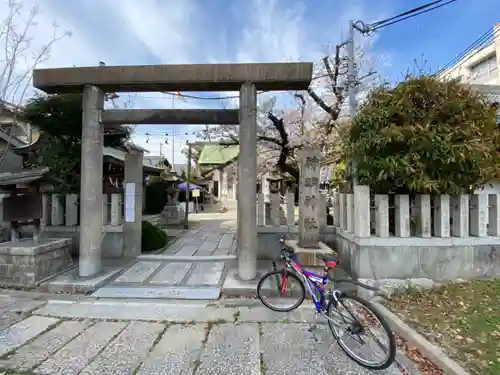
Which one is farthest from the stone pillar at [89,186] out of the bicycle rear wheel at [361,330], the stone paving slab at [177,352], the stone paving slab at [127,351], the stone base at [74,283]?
the bicycle rear wheel at [361,330]

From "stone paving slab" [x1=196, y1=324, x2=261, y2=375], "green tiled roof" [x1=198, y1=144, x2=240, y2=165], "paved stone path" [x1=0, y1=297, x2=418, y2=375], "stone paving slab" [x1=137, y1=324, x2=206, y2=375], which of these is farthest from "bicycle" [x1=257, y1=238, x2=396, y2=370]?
"green tiled roof" [x1=198, y1=144, x2=240, y2=165]

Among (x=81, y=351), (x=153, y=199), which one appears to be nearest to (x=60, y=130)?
(x=81, y=351)

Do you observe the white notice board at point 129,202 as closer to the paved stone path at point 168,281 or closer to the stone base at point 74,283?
the paved stone path at point 168,281

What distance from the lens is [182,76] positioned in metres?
5.56

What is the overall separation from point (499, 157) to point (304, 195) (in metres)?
3.57

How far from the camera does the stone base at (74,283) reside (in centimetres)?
523

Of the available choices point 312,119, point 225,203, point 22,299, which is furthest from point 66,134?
point 225,203

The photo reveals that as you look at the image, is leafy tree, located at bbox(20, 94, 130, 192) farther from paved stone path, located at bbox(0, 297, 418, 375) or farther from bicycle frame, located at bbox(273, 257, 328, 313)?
bicycle frame, located at bbox(273, 257, 328, 313)

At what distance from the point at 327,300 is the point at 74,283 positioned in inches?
171

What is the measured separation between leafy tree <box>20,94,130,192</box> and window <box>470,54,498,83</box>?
26771 millimetres

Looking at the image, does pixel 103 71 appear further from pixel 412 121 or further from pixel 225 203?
pixel 225 203

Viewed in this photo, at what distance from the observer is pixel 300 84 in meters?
5.63

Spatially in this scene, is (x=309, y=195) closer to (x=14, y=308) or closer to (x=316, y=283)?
(x=316, y=283)

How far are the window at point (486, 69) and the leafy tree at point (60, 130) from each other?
2677 centimetres
